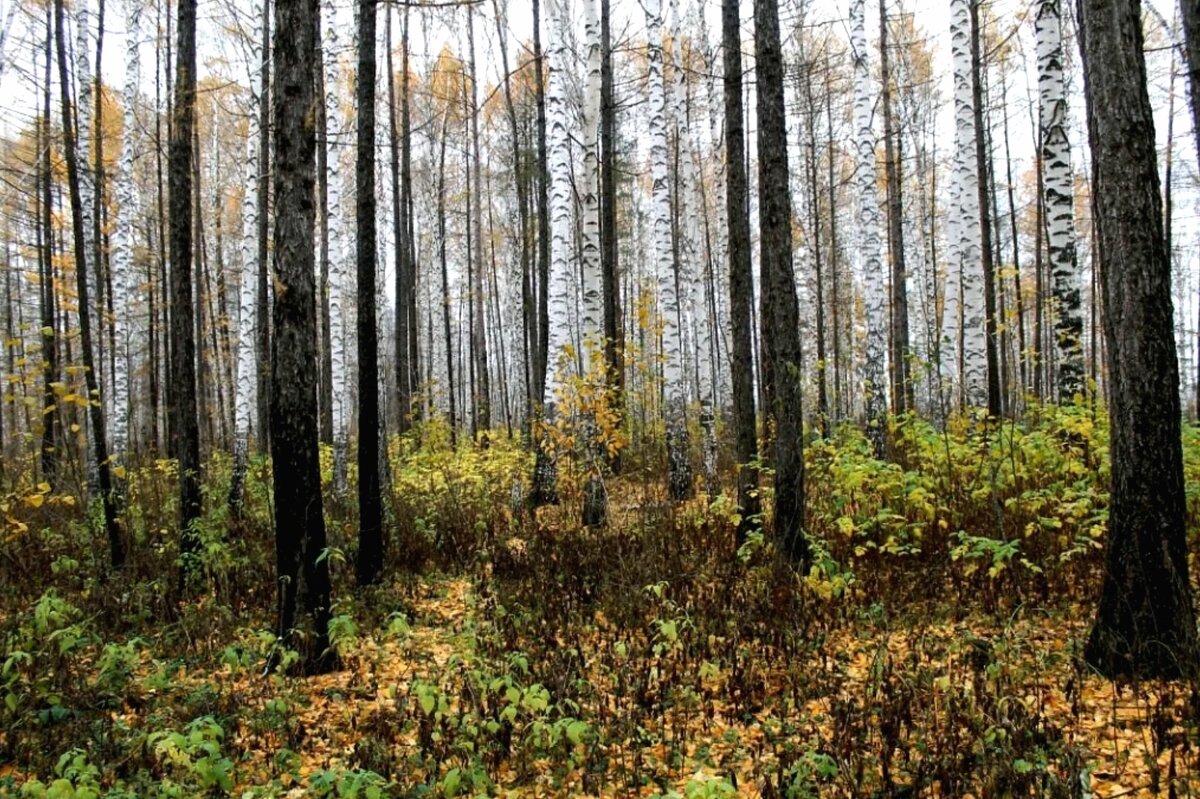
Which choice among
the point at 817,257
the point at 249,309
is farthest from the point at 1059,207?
the point at 249,309

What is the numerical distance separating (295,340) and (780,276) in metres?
3.90

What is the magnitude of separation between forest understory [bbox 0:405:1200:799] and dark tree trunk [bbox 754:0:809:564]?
1.22ft

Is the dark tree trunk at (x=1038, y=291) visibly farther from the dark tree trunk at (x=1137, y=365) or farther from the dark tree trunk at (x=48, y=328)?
the dark tree trunk at (x=48, y=328)

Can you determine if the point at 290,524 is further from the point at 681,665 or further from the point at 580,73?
the point at 580,73

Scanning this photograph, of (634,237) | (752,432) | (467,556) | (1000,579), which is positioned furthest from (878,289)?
(634,237)

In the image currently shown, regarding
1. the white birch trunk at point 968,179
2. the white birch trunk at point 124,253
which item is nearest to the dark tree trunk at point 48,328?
the white birch trunk at point 124,253

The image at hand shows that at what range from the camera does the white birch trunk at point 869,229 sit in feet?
35.6

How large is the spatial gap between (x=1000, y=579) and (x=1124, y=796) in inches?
103

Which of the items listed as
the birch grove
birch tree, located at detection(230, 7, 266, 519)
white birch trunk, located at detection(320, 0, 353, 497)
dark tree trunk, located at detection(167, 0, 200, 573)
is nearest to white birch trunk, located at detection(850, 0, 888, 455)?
the birch grove

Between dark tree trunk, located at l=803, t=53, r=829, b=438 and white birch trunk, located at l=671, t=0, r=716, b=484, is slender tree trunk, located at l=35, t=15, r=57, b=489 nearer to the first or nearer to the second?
white birch trunk, located at l=671, t=0, r=716, b=484

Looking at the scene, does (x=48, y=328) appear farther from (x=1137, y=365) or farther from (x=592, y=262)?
(x=1137, y=365)

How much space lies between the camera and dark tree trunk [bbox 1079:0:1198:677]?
3.69 metres

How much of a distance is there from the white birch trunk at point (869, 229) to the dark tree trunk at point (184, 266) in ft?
29.3

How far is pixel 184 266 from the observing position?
7043 millimetres
